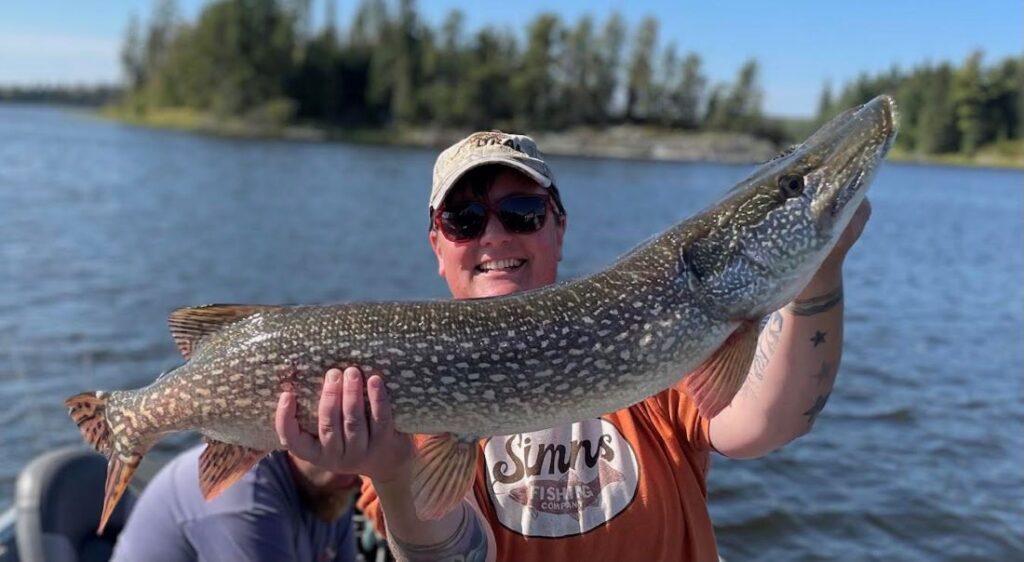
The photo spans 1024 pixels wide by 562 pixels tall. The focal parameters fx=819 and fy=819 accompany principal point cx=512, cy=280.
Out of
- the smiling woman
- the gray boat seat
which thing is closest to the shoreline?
the gray boat seat

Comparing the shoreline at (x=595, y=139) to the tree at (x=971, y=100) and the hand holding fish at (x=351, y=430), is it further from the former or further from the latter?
the hand holding fish at (x=351, y=430)

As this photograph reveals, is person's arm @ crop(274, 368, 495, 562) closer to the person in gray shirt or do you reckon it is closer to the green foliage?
the person in gray shirt

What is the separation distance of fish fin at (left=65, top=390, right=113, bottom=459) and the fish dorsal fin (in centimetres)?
38

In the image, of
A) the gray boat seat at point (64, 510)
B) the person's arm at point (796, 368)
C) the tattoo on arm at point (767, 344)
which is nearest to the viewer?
the person's arm at point (796, 368)

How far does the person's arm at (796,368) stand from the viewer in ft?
8.32

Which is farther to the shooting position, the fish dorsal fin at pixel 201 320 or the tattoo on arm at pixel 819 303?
the fish dorsal fin at pixel 201 320

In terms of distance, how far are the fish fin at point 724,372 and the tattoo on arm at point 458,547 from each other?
2.59 ft

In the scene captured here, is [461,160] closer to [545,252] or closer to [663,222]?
[545,252]

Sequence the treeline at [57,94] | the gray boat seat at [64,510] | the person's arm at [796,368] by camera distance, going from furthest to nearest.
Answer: the treeline at [57,94], the gray boat seat at [64,510], the person's arm at [796,368]

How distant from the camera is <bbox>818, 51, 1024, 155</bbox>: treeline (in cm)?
7544

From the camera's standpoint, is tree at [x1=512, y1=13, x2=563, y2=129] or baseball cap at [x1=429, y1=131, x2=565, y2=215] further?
tree at [x1=512, y1=13, x2=563, y2=129]

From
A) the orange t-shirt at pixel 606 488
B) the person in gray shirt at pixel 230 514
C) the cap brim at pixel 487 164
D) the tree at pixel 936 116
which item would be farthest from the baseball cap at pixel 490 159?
the tree at pixel 936 116

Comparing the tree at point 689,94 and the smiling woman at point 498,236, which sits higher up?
the tree at point 689,94

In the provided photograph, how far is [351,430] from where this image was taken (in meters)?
A: 2.47
